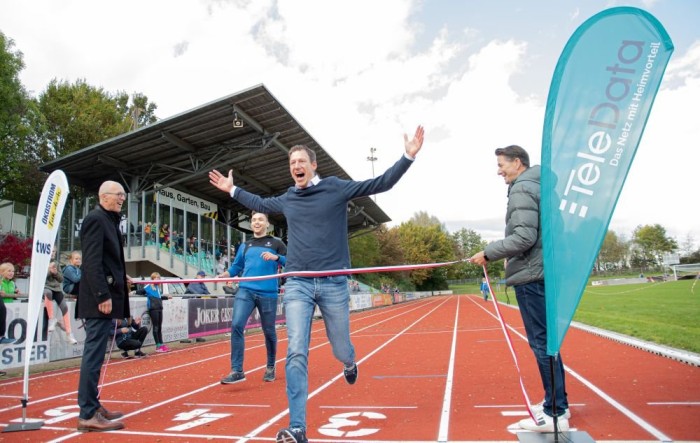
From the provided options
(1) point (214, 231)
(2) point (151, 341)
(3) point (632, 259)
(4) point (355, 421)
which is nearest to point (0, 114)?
(1) point (214, 231)

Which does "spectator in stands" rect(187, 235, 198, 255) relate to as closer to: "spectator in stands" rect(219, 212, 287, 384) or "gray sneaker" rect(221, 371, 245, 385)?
"spectator in stands" rect(219, 212, 287, 384)

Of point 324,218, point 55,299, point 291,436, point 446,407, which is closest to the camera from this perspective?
point 291,436

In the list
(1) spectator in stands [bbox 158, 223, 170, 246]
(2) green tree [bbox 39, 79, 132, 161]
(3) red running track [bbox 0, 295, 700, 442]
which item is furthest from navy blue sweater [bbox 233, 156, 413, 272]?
(2) green tree [bbox 39, 79, 132, 161]

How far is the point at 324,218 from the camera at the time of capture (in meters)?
3.58

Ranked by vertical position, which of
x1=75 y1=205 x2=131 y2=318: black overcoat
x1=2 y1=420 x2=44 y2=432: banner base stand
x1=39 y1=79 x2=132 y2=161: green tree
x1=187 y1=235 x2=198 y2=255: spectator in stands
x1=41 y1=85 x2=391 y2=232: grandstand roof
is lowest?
x1=2 y1=420 x2=44 y2=432: banner base stand

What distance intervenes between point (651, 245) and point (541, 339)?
123 meters

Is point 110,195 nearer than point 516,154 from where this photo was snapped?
No

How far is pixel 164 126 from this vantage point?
18.4m

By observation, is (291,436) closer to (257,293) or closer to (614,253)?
(257,293)

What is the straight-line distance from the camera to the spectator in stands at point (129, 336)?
9.39 metres

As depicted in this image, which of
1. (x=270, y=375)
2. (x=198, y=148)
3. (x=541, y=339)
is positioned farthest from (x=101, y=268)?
(x=198, y=148)

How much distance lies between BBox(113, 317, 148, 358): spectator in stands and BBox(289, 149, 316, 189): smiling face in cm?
721

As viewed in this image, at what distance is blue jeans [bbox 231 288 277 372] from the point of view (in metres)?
5.74

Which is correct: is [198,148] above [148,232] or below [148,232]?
above
